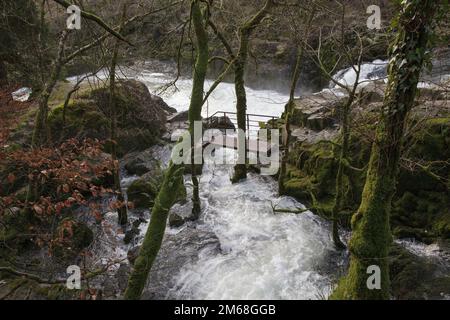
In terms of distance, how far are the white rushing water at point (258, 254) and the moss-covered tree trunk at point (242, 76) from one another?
870mm

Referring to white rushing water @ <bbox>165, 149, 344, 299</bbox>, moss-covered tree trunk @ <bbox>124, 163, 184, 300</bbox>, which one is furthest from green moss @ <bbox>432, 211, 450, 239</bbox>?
moss-covered tree trunk @ <bbox>124, 163, 184, 300</bbox>

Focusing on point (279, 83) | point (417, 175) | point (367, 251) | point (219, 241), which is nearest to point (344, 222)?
point (417, 175)

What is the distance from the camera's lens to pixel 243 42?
38.6 ft

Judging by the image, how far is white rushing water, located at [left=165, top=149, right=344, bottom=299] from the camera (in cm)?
880

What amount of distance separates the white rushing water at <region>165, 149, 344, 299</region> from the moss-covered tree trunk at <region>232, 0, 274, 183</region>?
0.87 meters

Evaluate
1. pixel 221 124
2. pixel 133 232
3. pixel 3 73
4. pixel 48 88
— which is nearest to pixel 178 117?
pixel 221 124

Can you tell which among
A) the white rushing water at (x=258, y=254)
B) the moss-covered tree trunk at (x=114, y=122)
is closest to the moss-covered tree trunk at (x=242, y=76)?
the white rushing water at (x=258, y=254)

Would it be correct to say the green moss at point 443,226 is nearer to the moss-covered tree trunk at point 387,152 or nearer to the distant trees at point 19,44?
the moss-covered tree trunk at point 387,152

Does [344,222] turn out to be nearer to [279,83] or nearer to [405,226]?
[405,226]

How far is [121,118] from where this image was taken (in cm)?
1585

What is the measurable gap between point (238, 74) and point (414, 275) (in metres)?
7.73

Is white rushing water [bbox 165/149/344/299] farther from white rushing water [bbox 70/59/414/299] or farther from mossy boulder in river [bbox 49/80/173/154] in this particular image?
mossy boulder in river [bbox 49/80/173/154]

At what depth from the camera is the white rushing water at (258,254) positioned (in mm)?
8797

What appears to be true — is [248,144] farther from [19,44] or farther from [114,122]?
[19,44]
